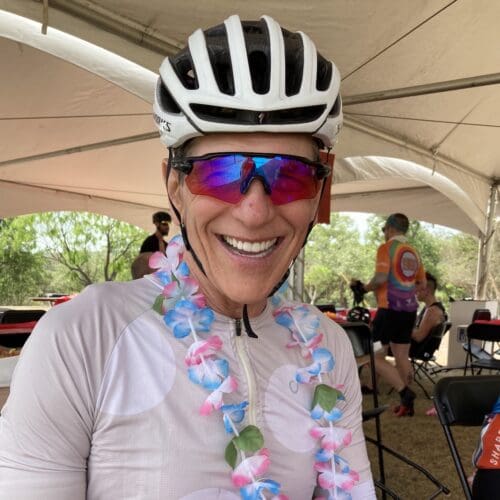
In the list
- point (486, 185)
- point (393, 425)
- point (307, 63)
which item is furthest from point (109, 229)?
point (307, 63)

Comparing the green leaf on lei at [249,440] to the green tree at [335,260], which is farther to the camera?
the green tree at [335,260]

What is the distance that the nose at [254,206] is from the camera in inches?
33.4

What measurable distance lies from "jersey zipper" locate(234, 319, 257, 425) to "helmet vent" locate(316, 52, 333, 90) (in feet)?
1.69

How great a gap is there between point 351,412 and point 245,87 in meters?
0.72

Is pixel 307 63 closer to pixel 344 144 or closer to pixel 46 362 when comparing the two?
pixel 46 362

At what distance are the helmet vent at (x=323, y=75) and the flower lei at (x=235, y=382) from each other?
45 cm

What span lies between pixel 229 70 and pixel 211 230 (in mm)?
311

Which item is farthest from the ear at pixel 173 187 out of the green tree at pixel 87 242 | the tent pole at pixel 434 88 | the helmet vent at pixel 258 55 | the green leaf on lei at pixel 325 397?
the green tree at pixel 87 242

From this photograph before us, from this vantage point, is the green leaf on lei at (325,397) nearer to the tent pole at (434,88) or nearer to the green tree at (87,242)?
the tent pole at (434,88)

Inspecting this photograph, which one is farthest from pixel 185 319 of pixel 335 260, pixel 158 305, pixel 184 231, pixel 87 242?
pixel 335 260

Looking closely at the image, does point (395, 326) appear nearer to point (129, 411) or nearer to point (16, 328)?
point (16, 328)

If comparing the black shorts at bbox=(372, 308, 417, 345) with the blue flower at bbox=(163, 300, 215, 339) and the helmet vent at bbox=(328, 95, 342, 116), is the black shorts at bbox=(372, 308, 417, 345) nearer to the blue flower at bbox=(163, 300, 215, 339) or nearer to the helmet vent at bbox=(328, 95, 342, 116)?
the helmet vent at bbox=(328, 95, 342, 116)

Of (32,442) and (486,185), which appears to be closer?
(32,442)

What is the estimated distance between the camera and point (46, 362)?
718 millimetres
